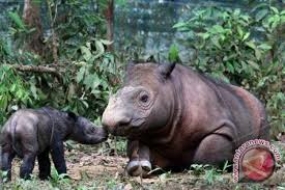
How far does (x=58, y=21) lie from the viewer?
9.05 m

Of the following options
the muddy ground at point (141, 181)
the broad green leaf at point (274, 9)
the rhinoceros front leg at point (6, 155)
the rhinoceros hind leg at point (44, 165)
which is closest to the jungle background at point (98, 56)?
the broad green leaf at point (274, 9)

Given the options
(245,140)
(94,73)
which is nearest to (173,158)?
(245,140)

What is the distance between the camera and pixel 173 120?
6.29 m

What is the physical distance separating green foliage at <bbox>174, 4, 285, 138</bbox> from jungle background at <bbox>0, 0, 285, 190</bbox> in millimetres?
11

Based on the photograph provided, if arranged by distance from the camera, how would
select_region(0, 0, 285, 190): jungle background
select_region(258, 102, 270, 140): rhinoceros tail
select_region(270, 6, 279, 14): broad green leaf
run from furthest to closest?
select_region(270, 6, 279, 14): broad green leaf < select_region(0, 0, 285, 190): jungle background < select_region(258, 102, 270, 140): rhinoceros tail

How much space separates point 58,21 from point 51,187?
4124 millimetres

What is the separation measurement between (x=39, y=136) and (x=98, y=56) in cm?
248

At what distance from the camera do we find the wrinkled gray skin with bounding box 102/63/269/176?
240 inches

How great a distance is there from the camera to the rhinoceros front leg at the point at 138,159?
20.4ft

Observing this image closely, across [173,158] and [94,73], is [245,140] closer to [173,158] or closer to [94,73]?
[173,158]

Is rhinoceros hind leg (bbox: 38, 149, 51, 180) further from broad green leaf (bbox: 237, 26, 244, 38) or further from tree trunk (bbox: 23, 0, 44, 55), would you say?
broad green leaf (bbox: 237, 26, 244, 38)

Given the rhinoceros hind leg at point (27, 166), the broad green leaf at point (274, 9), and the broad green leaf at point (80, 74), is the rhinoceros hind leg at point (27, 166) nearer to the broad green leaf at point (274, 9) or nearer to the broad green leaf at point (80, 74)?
the broad green leaf at point (80, 74)

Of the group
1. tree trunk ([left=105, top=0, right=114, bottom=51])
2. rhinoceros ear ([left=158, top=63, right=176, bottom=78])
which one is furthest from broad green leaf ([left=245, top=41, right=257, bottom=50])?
rhinoceros ear ([left=158, top=63, right=176, bottom=78])

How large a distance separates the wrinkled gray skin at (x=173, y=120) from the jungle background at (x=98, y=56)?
93 centimetres
